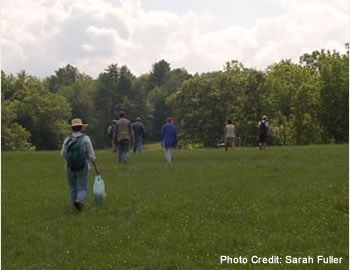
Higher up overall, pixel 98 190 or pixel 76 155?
pixel 76 155

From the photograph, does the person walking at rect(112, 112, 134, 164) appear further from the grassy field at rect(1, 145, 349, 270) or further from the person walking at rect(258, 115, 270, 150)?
the person walking at rect(258, 115, 270, 150)

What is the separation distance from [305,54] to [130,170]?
72317mm

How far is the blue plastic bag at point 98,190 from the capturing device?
14992 mm

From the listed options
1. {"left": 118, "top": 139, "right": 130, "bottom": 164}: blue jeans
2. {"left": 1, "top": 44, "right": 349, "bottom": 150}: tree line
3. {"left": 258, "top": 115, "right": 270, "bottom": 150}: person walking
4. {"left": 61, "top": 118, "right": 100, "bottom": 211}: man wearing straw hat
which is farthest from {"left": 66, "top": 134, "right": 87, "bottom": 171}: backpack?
{"left": 1, "top": 44, "right": 349, "bottom": 150}: tree line

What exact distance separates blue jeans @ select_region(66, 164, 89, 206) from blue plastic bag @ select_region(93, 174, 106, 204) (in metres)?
0.48

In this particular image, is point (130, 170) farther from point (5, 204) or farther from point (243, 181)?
point (5, 204)

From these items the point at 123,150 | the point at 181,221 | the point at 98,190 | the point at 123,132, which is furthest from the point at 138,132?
the point at 181,221

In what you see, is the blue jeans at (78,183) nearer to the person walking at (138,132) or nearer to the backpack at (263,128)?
the person walking at (138,132)

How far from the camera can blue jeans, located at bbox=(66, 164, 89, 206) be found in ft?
47.3

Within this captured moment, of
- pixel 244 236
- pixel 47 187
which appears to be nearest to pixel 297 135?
pixel 47 187

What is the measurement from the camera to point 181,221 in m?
12.7

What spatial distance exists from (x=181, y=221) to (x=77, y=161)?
3.32 metres

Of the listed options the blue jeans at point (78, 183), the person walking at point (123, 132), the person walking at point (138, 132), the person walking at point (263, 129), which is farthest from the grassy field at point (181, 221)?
the person walking at point (138, 132)

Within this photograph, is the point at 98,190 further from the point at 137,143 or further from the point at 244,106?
the point at 244,106
